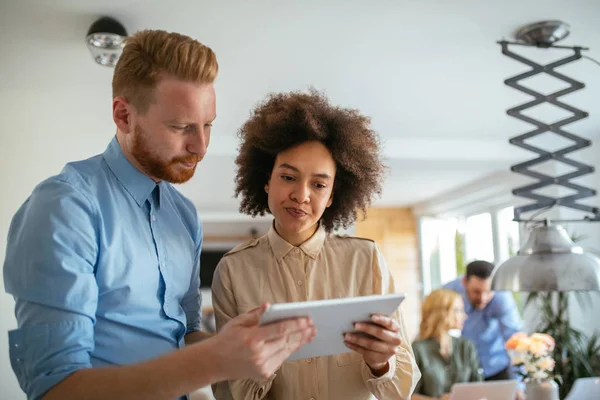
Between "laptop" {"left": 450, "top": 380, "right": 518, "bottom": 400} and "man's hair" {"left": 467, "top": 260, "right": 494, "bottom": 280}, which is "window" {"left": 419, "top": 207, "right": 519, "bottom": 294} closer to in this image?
"man's hair" {"left": 467, "top": 260, "right": 494, "bottom": 280}

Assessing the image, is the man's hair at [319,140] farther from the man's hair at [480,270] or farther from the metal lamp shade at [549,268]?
the man's hair at [480,270]

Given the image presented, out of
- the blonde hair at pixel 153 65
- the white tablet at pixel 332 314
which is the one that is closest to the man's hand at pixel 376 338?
the white tablet at pixel 332 314

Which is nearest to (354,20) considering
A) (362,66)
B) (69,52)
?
(362,66)

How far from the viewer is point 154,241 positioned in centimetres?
127

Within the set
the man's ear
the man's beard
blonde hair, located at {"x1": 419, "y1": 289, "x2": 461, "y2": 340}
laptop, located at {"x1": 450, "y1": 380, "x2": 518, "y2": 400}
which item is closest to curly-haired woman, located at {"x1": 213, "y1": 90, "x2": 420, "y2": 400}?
the man's beard

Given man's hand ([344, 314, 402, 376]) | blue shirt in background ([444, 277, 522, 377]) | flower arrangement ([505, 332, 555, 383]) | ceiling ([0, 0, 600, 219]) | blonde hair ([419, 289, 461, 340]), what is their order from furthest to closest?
blue shirt in background ([444, 277, 522, 377]) → blonde hair ([419, 289, 461, 340]) → flower arrangement ([505, 332, 555, 383]) → ceiling ([0, 0, 600, 219]) → man's hand ([344, 314, 402, 376])

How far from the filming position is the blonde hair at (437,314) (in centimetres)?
358

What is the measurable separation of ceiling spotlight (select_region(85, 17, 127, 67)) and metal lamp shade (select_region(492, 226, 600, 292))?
6.32 ft

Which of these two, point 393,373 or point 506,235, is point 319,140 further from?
point 506,235

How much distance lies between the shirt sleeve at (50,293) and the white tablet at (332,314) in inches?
12.8

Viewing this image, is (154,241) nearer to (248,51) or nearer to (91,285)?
(91,285)

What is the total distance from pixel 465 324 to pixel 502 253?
1.96 meters

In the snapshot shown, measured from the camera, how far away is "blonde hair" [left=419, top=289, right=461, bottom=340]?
11.7ft

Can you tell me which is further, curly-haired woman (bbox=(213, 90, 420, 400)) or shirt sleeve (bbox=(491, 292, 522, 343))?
shirt sleeve (bbox=(491, 292, 522, 343))
